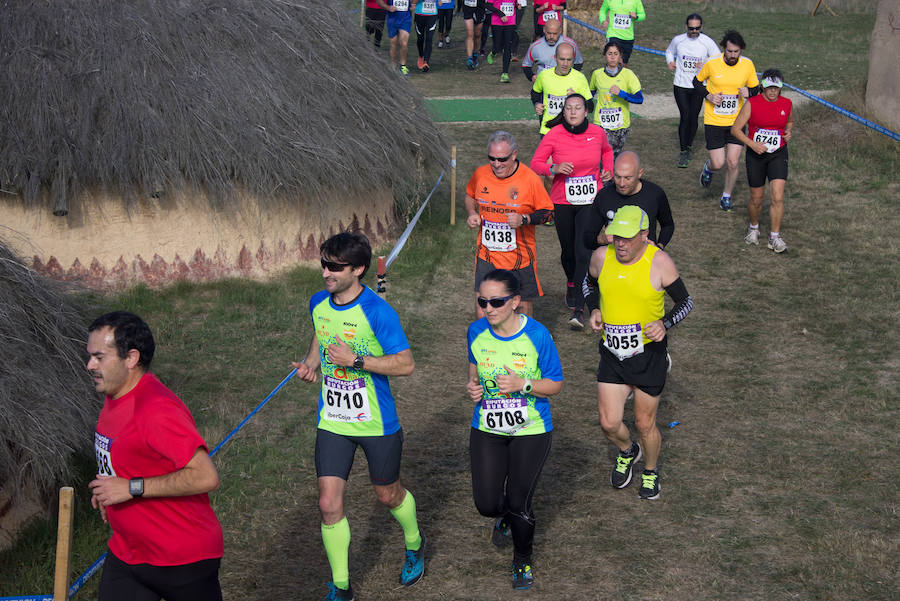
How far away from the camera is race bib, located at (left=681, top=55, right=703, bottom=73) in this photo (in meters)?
14.0

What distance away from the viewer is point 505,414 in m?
5.52

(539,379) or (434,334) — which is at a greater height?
(539,379)

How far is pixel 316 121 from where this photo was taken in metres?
10.7

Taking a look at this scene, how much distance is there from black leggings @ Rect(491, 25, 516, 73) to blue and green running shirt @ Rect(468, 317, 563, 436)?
1492 cm

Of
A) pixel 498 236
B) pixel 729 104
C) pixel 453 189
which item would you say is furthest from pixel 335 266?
pixel 729 104

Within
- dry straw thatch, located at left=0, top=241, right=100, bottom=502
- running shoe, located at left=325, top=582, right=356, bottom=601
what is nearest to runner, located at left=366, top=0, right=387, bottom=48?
dry straw thatch, located at left=0, top=241, right=100, bottom=502

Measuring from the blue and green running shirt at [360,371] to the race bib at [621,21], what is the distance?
479 inches

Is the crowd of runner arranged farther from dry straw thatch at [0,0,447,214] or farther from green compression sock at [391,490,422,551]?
dry straw thatch at [0,0,447,214]

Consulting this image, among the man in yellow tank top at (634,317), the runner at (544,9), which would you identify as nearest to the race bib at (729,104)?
the man in yellow tank top at (634,317)

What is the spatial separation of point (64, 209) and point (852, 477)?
7.36 m

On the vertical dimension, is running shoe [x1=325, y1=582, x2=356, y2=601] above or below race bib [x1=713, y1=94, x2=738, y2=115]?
below

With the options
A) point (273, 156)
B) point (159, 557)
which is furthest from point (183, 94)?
point (159, 557)

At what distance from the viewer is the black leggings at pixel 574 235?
361 inches

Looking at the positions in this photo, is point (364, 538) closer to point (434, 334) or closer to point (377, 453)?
point (377, 453)
